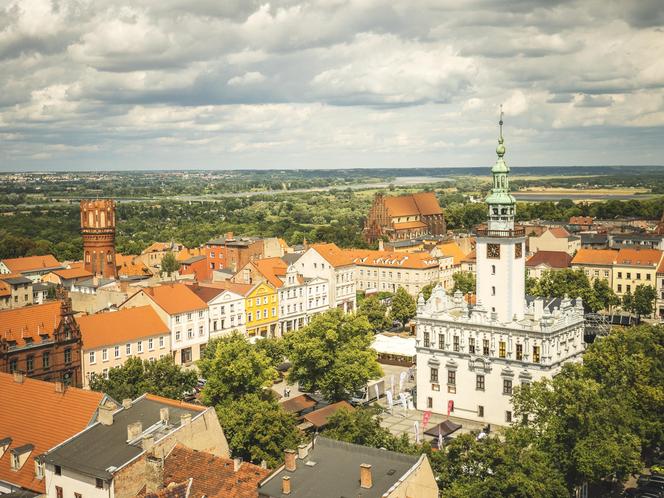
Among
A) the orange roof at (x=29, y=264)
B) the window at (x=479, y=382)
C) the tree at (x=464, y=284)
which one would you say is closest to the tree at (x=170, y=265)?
the orange roof at (x=29, y=264)

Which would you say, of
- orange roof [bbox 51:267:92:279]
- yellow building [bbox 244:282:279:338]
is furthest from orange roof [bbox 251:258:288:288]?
orange roof [bbox 51:267:92:279]

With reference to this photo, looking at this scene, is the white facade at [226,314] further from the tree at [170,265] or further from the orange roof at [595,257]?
the orange roof at [595,257]

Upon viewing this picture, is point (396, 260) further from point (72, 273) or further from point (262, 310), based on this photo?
point (72, 273)

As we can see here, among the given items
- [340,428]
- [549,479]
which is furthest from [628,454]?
[340,428]

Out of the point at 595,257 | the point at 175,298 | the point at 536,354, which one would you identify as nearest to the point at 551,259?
the point at 595,257

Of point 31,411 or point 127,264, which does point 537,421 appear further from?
point 127,264
